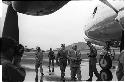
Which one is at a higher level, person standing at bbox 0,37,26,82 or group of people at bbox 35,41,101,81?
person standing at bbox 0,37,26,82

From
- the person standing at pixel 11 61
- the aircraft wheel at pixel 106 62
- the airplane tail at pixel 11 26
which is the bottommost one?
the aircraft wheel at pixel 106 62

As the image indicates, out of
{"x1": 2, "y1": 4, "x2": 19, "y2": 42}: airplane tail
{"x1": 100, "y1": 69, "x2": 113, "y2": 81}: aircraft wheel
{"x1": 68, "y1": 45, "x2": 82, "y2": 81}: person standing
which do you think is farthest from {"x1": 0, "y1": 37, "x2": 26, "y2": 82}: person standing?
{"x1": 68, "y1": 45, "x2": 82, "y2": 81}: person standing

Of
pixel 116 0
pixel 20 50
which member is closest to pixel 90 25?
pixel 116 0

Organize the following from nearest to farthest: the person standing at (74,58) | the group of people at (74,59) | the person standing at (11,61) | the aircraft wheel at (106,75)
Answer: the person standing at (11,61)
the aircraft wheel at (106,75)
the group of people at (74,59)
the person standing at (74,58)

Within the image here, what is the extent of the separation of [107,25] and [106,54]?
7.51 feet

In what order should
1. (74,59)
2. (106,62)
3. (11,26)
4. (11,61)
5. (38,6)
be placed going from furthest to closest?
(74,59)
(106,62)
(11,26)
(11,61)
(38,6)

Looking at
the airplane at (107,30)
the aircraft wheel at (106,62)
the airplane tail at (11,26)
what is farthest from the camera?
the aircraft wheel at (106,62)

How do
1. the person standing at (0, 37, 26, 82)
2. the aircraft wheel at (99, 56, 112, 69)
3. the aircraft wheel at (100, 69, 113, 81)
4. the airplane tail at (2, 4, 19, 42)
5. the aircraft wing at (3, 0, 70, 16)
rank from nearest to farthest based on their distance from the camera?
the aircraft wing at (3, 0, 70, 16)
the person standing at (0, 37, 26, 82)
the airplane tail at (2, 4, 19, 42)
the aircraft wheel at (100, 69, 113, 81)
the aircraft wheel at (99, 56, 112, 69)

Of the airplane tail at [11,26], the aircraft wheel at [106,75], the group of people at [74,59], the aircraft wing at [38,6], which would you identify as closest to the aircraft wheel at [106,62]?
the aircraft wheel at [106,75]

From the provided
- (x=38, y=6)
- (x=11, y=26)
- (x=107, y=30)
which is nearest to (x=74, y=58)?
(x=107, y=30)

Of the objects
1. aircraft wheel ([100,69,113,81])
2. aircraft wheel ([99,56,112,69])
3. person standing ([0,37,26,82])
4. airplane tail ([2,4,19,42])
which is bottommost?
aircraft wheel ([100,69,113,81])

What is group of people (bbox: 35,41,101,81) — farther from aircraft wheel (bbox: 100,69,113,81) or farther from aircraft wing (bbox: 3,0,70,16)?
aircraft wing (bbox: 3,0,70,16)

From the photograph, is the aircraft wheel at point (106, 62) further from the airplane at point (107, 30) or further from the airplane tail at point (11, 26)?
the airplane tail at point (11, 26)

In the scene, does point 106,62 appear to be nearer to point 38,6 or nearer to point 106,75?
point 106,75
